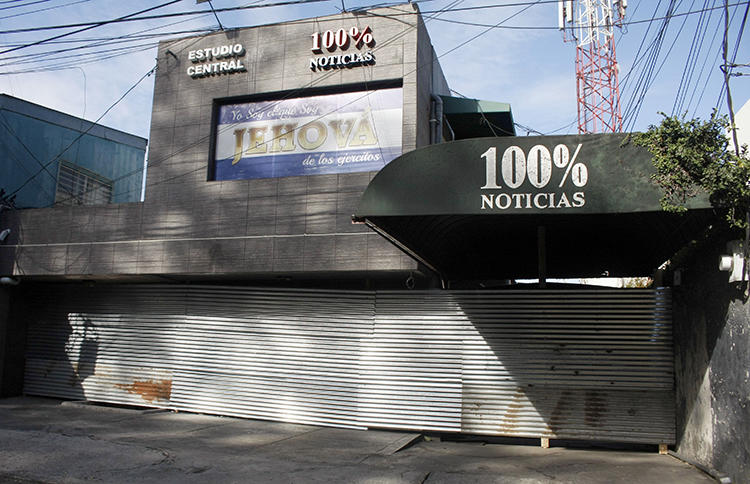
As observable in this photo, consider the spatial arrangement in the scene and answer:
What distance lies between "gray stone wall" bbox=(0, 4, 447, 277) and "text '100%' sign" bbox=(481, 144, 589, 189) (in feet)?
13.6

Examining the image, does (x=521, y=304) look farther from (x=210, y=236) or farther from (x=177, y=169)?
(x=177, y=169)

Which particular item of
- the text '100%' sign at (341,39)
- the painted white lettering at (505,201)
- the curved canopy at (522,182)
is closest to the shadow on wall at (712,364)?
the curved canopy at (522,182)

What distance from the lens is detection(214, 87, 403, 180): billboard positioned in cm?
1227

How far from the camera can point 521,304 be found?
10766mm

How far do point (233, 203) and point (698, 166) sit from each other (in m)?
8.69

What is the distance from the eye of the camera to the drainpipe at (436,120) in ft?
43.2

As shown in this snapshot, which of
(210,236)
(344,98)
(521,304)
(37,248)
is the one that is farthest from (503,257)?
(37,248)

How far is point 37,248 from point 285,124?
6.41 meters

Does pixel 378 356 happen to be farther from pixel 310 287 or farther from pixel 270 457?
pixel 270 457

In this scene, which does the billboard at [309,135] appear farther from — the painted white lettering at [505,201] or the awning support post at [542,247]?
the painted white lettering at [505,201]

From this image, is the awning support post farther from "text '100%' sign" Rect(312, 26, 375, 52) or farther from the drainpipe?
"text '100%' sign" Rect(312, 26, 375, 52)

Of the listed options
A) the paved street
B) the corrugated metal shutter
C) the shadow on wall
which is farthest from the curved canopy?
the paved street

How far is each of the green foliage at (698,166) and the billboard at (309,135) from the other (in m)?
5.81

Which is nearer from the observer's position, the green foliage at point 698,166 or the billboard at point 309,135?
the green foliage at point 698,166
